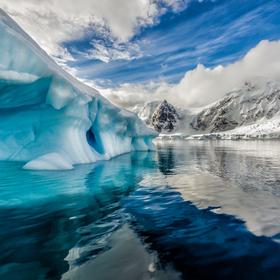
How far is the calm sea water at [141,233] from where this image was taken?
3.50m

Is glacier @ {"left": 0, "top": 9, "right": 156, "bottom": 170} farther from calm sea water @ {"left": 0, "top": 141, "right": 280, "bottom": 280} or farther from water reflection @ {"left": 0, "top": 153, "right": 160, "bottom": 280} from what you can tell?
calm sea water @ {"left": 0, "top": 141, "right": 280, "bottom": 280}

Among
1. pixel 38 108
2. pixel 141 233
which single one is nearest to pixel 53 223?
pixel 141 233

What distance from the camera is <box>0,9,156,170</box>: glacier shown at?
11188 mm

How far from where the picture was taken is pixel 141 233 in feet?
16.1

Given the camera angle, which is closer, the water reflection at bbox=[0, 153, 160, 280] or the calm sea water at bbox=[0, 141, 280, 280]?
the calm sea water at bbox=[0, 141, 280, 280]

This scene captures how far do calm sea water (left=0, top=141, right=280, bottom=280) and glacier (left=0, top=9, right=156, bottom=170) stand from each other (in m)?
5.84

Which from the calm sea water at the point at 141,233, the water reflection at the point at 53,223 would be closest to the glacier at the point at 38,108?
the water reflection at the point at 53,223

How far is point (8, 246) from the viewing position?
4.35 metres

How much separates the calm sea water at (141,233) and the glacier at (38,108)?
584 cm

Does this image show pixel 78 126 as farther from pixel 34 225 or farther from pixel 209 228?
pixel 209 228

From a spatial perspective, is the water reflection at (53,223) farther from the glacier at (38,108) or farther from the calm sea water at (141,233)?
the glacier at (38,108)

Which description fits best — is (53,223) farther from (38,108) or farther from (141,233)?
(38,108)

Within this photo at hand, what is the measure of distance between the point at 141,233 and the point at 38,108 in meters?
13.2

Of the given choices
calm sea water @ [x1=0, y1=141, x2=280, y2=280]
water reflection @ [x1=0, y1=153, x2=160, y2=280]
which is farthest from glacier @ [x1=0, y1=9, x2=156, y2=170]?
calm sea water @ [x1=0, y1=141, x2=280, y2=280]
